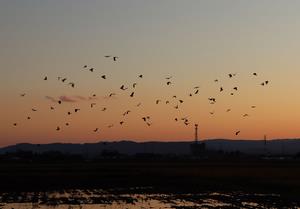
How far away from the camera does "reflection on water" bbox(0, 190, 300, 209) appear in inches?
1323

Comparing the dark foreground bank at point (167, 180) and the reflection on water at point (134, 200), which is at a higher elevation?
the dark foreground bank at point (167, 180)

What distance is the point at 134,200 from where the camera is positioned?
3728 cm

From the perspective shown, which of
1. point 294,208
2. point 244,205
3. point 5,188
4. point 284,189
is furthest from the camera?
point 5,188

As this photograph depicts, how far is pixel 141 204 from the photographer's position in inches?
1369

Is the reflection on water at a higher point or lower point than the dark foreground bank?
lower

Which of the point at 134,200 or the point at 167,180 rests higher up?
the point at 167,180

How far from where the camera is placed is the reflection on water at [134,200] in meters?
33.6

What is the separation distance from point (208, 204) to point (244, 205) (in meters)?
1.99

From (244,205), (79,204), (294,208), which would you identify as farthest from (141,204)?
(294,208)

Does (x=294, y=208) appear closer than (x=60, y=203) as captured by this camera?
Yes

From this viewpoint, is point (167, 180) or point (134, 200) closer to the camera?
point (134, 200)

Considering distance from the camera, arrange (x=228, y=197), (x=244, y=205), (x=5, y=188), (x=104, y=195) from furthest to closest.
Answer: (x=5, y=188)
(x=104, y=195)
(x=228, y=197)
(x=244, y=205)

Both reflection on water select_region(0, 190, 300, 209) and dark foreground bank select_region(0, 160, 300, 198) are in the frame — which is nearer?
reflection on water select_region(0, 190, 300, 209)

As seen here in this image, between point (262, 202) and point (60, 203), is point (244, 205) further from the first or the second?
point (60, 203)
